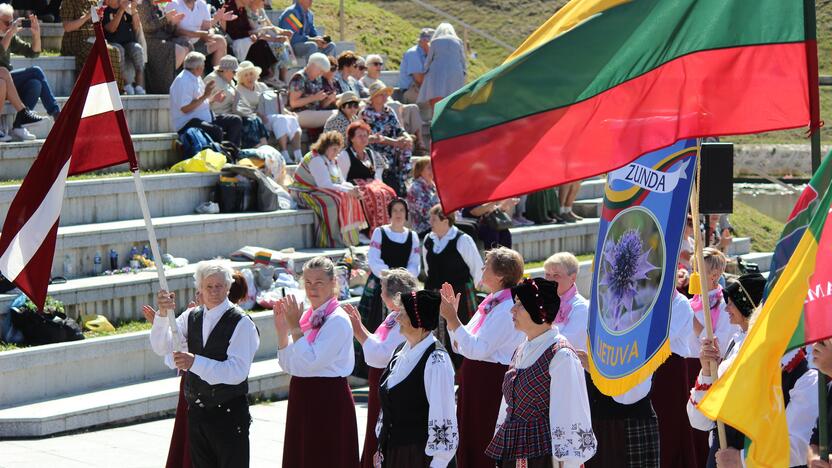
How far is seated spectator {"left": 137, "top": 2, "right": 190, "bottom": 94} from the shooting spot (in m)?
16.8

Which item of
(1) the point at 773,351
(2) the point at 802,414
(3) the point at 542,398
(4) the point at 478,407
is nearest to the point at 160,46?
(4) the point at 478,407

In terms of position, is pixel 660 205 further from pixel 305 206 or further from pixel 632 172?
pixel 305 206

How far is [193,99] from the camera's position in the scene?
15625 millimetres

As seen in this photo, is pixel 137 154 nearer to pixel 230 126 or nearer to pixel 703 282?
pixel 230 126

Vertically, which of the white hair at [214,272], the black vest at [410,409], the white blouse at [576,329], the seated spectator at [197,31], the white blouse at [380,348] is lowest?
the black vest at [410,409]

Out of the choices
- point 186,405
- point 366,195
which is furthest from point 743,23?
point 366,195

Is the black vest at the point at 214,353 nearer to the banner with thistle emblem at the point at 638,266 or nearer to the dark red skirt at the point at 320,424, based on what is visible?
the dark red skirt at the point at 320,424

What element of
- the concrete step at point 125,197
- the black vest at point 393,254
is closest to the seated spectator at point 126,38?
the concrete step at point 125,197

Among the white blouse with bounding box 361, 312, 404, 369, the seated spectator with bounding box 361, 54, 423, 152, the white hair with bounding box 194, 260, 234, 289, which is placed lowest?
the white blouse with bounding box 361, 312, 404, 369

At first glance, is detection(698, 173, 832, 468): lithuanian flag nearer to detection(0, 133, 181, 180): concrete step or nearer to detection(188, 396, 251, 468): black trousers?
detection(188, 396, 251, 468): black trousers

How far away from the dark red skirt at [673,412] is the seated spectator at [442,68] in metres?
10.3

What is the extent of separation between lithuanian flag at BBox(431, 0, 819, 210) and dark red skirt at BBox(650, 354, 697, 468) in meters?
4.44

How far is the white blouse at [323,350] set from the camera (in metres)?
8.38

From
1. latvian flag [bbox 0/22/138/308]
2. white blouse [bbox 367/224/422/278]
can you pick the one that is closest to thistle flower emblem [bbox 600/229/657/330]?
latvian flag [bbox 0/22/138/308]
